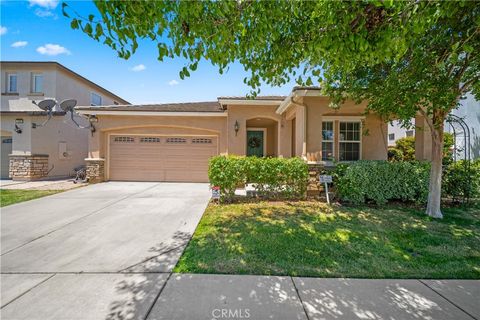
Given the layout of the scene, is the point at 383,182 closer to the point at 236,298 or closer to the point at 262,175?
the point at 262,175

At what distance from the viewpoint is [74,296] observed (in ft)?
9.14

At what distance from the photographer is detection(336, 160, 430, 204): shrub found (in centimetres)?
704

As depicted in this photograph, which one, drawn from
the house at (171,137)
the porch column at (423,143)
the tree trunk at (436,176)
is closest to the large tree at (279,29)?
the tree trunk at (436,176)

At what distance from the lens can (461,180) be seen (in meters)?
7.13

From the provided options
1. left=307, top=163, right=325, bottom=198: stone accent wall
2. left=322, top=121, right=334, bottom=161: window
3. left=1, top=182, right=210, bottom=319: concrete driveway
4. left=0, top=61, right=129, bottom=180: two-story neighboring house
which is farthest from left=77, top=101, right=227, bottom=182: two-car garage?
left=307, top=163, right=325, bottom=198: stone accent wall

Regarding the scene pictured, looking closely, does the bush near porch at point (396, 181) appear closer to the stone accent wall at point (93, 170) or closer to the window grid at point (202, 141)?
the window grid at point (202, 141)

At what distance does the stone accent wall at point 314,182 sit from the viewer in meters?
7.76

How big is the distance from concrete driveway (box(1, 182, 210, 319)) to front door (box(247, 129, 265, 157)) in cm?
622

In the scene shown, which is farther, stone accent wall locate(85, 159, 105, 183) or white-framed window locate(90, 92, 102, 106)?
white-framed window locate(90, 92, 102, 106)

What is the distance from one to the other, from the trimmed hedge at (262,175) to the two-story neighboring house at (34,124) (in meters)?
11.6

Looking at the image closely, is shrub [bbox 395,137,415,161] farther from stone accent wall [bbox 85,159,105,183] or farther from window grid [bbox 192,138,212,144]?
stone accent wall [bbox 85,159,105,183]

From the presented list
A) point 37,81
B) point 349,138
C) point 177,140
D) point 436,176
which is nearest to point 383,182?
point 436,176

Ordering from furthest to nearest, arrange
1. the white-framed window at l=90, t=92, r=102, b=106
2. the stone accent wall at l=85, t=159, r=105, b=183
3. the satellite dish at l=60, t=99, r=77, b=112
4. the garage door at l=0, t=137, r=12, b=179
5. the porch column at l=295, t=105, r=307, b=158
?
the white-framed window at l=90, t=92, r=102, b=106 < the garage door at l=0, t=137, r=12, b=179 < the stone accent wall at l=85, t=159, r=105, b=183 < the satellite dish at l=60, t=99, r=77, b=112 < the porch column at l=295, t=105, r=307, b=158

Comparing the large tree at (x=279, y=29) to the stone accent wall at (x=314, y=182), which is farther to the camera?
the stone accent wall at (x=314, y=182)
